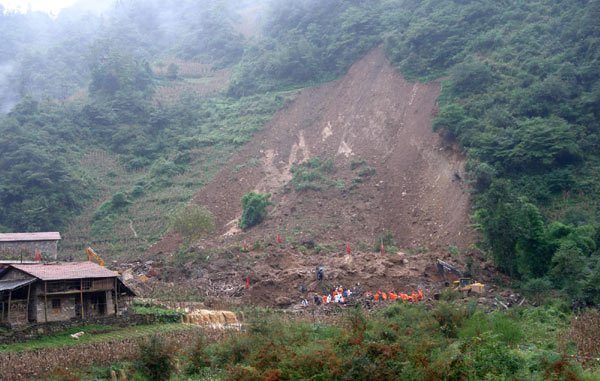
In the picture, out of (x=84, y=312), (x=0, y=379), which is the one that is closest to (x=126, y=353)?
(x=0, y=379)

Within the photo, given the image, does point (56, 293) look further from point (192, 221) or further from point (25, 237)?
point (25, 237)

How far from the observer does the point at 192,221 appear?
89.8ft

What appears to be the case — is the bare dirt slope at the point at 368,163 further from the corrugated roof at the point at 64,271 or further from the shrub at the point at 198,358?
the shrub at the point at 198,358

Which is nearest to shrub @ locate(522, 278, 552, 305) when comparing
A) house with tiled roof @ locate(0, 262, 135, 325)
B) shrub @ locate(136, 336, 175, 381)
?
shrub @ locate(136, 336, 175, 381)

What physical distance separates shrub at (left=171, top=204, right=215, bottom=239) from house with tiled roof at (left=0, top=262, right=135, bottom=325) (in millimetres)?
9694

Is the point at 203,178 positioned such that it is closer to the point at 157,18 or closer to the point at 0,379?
the point at 0,379

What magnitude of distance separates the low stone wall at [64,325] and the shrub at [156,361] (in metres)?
5.47

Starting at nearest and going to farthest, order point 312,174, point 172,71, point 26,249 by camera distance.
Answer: point 26,249
point 312,174
point 172,71

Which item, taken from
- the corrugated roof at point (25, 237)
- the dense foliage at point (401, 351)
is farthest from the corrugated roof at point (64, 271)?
the corrugated roof at point (25, 237)

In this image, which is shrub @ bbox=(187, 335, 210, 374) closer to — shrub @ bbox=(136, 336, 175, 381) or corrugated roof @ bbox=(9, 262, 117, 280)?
shrub @ bbox=(136, 336, 175, 381)

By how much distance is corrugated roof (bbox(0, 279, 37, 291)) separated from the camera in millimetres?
15062

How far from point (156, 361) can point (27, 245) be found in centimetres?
1978

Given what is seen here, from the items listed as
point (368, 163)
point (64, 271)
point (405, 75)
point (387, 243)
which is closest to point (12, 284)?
point (64, 271)

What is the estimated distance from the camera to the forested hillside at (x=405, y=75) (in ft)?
71.7
